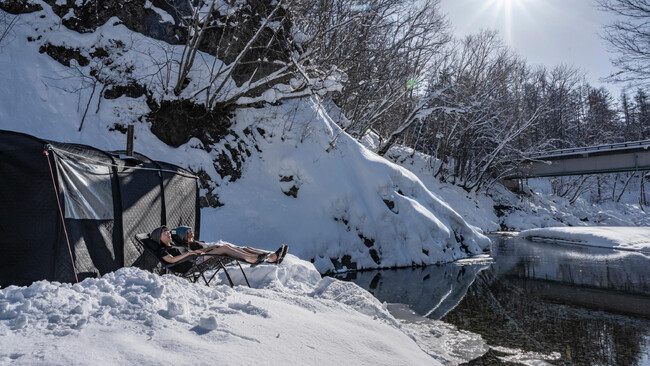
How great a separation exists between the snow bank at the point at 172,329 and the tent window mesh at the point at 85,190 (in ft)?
6.41

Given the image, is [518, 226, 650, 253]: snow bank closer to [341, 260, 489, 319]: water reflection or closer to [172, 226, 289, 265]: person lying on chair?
[341, 260, 489, 319]: water reflection

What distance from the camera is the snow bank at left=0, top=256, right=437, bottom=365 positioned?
2.71 m

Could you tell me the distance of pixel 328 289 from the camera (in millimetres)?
6711

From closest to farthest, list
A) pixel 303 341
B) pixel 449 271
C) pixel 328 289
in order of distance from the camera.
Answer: pixel 303 341 < pixel 328 289 < pixel 449 271

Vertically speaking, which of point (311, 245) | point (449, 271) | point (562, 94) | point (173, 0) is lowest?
point (449, 271)

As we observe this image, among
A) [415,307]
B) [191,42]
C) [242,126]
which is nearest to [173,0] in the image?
[191,42]

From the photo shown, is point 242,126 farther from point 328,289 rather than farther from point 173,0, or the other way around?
point 328,289

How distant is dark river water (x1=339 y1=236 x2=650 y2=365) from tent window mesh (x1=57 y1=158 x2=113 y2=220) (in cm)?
520

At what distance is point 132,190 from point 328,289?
376cm

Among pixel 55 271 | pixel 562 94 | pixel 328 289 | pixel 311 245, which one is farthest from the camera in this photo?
pixel 562 94

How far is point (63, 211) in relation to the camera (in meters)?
5.54

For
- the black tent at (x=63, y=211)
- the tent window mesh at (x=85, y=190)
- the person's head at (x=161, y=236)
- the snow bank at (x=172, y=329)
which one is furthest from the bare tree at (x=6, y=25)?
the snow bank at (x=172, y=329)

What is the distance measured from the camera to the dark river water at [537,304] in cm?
530

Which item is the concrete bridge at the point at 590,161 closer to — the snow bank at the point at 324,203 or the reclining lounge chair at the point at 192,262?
the snow bank at the point at 324,203
